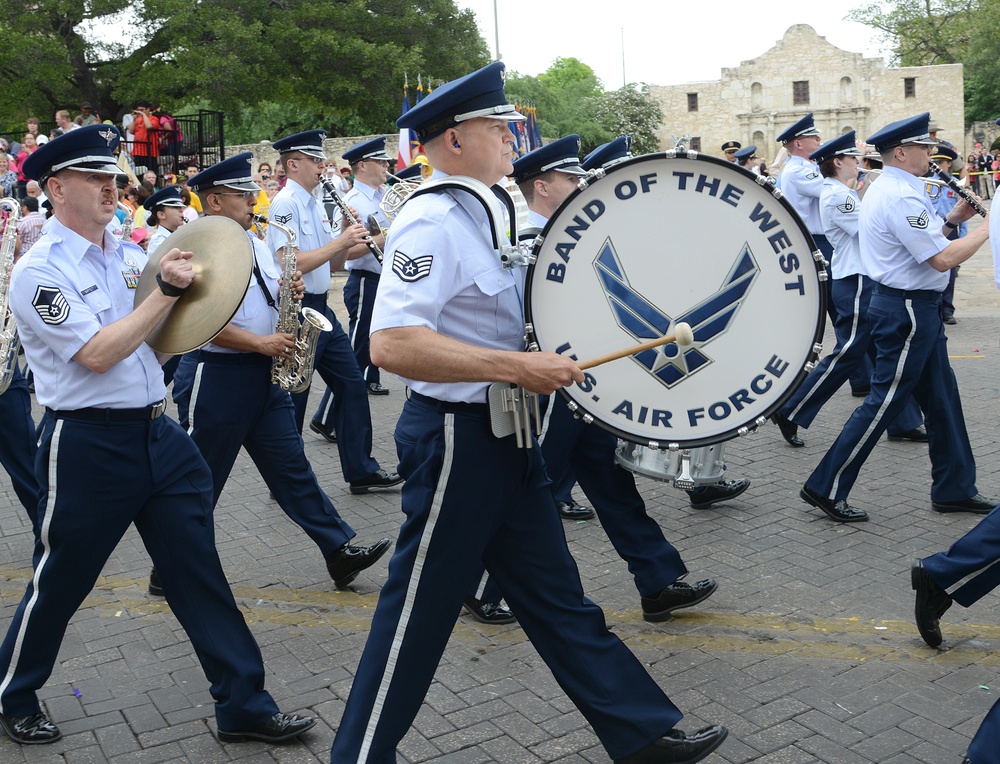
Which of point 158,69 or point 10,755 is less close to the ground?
point 158,69

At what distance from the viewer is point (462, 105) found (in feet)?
9.56

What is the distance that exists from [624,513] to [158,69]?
29412 mm

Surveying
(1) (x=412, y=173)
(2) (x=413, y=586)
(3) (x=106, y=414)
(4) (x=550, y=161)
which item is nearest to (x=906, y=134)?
(4) (x=550, y=161)

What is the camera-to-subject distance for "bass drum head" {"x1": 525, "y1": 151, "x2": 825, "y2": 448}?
2.99 meters

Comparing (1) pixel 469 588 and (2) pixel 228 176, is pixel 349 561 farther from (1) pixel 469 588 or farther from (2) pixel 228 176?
(1) pixel 469 588

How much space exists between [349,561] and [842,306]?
4590 millimetres

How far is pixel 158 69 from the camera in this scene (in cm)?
3045

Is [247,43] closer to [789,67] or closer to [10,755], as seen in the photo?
[10,755]

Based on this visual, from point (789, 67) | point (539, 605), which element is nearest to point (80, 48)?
point (539, 605)

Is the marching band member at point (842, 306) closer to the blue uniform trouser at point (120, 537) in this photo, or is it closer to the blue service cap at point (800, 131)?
the blue service cap at point (800, 131)

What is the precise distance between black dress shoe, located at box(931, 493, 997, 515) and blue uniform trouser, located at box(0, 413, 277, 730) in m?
3.86

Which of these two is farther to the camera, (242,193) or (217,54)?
(217,54)

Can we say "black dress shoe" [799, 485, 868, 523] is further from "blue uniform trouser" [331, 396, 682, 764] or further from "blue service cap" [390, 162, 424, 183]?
"blue service cap" [390, 162, 424, 183]

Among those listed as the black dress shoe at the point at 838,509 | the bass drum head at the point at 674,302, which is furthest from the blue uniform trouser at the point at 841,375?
the bass drum head at the point at 674,302
